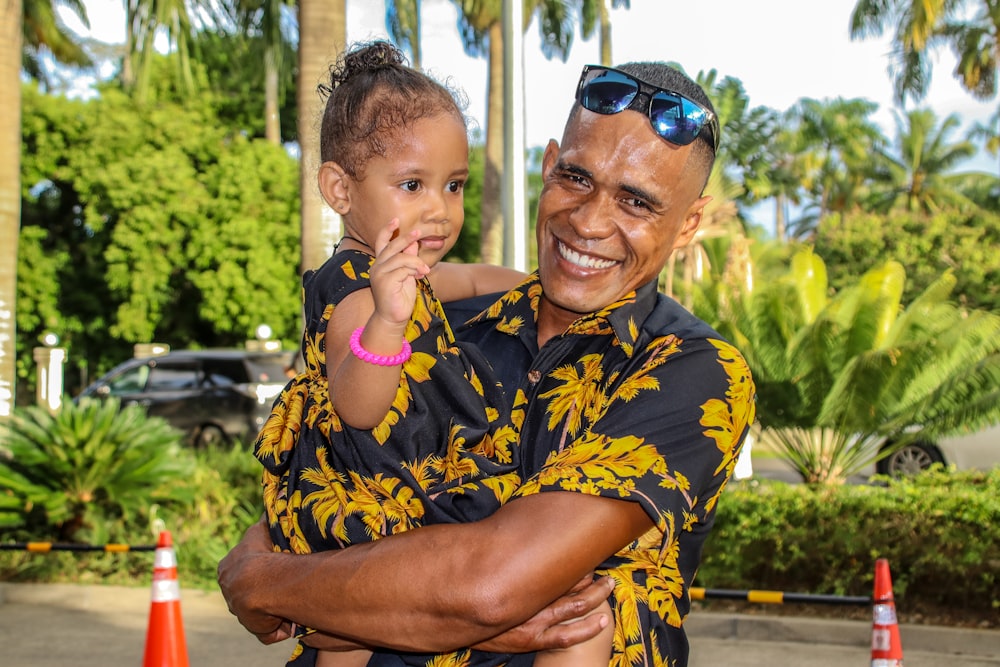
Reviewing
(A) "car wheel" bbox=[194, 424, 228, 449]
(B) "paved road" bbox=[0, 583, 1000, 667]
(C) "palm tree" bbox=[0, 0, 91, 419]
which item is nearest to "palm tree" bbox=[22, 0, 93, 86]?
(A) "car wheel" bbox=[194, 424, 228, 449]

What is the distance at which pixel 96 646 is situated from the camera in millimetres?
7945

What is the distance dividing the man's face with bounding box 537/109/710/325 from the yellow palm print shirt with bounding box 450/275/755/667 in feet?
0.30

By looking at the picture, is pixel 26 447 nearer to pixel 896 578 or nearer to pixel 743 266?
pixel 896 578

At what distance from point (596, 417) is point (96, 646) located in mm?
6697

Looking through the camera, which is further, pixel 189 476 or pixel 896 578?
pixel 189 476

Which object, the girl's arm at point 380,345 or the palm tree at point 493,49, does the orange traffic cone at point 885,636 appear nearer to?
the girl's arm at point 380,345

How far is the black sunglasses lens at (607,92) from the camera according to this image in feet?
8.00

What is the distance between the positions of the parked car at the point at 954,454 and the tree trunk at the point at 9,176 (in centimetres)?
1022

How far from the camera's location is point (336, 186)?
2615 mm

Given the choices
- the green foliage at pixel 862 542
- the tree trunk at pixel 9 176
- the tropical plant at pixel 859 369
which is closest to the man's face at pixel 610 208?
the green foliage at pixel 862 542

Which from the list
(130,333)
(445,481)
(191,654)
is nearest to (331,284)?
(445,481)

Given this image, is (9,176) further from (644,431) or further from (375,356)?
(644,431)

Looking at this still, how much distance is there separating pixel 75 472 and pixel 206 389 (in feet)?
30.5

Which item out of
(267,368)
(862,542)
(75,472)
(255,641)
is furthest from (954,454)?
(75,472)
